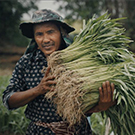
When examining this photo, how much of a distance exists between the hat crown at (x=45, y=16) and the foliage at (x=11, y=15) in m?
12.9

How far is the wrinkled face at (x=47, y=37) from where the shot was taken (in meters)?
1.94

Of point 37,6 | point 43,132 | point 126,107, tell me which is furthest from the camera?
point 37,6

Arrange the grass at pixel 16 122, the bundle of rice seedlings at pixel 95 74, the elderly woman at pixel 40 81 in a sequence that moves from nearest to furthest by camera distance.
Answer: the bundle of rice seedlings at pixel 95 74, the elderly woman at pixel 40 81, the grass at pixel 16 122

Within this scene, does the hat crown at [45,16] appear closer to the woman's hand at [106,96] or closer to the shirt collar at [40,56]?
the shirt collar at [40,56]

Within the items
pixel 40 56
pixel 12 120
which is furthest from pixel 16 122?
pixel 40 56

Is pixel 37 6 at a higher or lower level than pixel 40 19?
higher

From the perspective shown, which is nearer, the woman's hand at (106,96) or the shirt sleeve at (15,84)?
the woman's hand at (106,96)

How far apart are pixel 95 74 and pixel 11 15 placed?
14393 mm

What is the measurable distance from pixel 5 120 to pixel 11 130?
275mm

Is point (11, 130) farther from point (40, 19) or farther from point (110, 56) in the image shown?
point (110, 56)

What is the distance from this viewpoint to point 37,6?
55.4 ft

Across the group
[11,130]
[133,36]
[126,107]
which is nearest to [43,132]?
[126,107]

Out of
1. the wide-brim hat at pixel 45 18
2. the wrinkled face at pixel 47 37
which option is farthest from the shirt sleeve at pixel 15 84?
the wide-brim hat at pixel 45 18

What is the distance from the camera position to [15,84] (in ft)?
6.41
